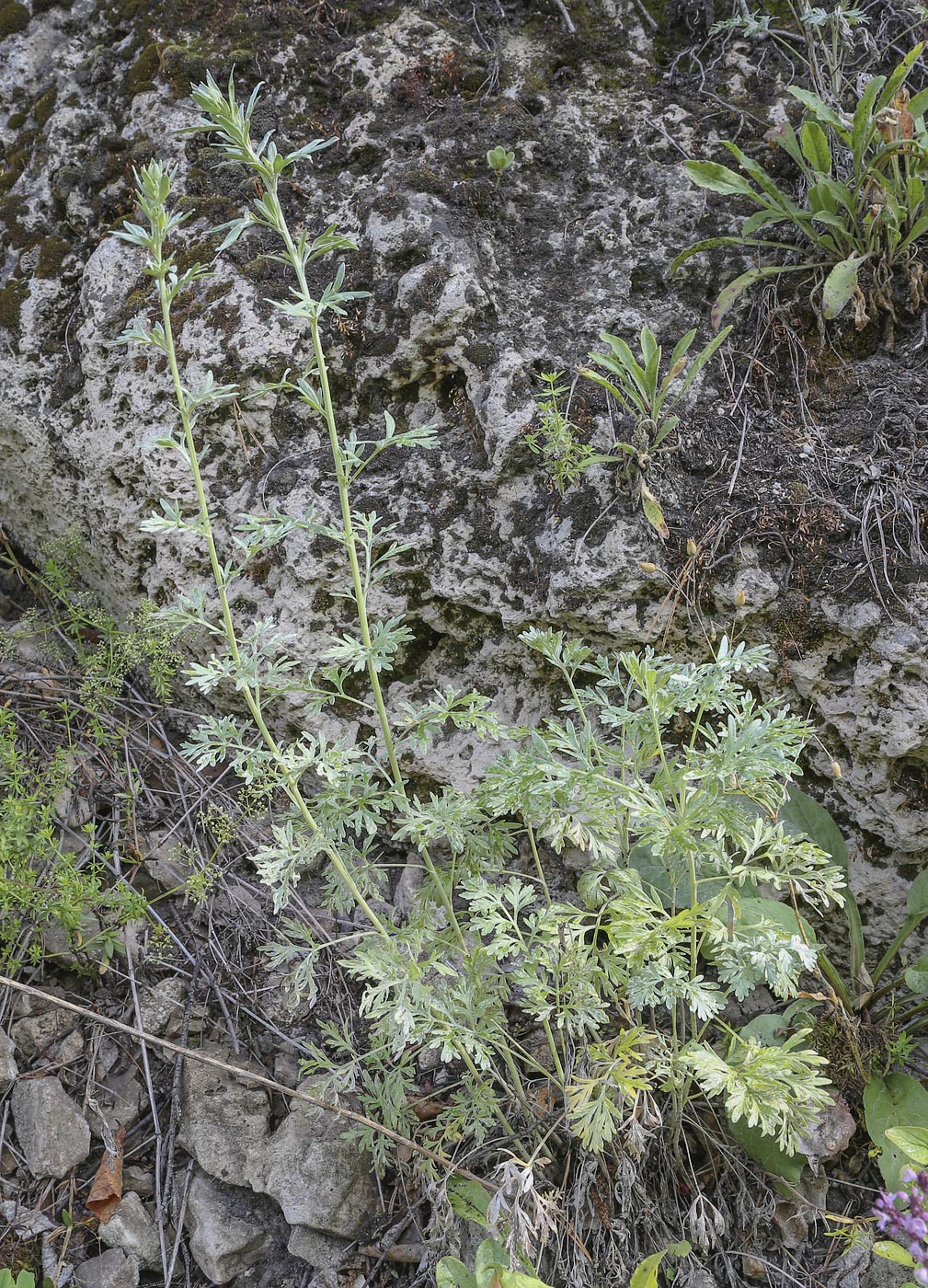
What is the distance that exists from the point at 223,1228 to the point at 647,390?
2.74 metres

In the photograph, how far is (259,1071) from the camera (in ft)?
9.14

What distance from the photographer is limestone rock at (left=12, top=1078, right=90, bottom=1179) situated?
2.63 metres

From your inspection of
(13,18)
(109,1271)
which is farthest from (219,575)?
(13,18)

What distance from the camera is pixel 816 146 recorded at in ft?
9.98

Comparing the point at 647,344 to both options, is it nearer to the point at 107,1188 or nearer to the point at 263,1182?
the point at 263,1182

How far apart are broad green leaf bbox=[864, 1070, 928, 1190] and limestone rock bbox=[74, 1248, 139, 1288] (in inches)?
79.8

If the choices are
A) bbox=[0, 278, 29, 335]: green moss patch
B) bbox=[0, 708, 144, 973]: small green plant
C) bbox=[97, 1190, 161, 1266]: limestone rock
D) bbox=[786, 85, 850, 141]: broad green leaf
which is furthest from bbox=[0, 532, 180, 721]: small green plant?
bbox=[786, 85, 850, 141]: broad green leaf

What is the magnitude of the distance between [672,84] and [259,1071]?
3979mm

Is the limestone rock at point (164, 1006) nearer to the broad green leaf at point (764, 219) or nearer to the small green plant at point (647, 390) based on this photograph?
the small green plant at point (647, 390)

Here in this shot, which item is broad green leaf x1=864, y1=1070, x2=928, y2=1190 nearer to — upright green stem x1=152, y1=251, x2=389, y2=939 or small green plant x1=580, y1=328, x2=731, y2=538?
upright green stem x1=152, y1=251, x2=389, y2=939

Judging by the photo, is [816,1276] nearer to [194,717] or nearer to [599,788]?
[599,788]

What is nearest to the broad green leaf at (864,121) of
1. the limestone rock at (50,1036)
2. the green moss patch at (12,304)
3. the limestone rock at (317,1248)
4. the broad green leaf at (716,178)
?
the broad green leaf at (716,178)

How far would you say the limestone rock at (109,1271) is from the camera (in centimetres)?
247

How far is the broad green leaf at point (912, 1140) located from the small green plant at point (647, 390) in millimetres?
1642
